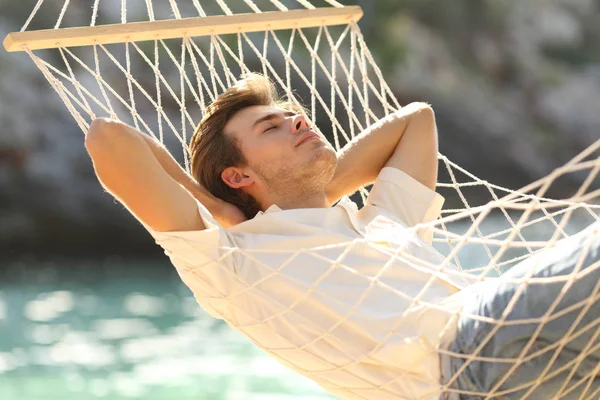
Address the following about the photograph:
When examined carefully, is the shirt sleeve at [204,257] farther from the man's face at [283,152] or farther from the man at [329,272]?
the man's face at [283,152]

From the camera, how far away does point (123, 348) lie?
12.8 feet

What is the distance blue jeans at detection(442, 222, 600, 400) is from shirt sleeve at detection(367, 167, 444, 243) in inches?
15.0

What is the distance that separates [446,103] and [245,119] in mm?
6278

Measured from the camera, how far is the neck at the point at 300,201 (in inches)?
59.2

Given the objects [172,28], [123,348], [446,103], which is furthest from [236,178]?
[446,103]

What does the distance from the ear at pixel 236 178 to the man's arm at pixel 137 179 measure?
0.83ft

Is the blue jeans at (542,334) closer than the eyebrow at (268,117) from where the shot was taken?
Yes

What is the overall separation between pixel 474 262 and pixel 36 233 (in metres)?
3.10

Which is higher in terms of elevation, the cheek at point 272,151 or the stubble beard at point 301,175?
the cheek at point 272,151

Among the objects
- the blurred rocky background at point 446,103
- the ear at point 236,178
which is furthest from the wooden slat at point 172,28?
the blurred rocky background at point 446,103

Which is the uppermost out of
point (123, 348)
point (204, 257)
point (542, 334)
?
point (123, 348)

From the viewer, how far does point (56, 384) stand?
11.2 ft

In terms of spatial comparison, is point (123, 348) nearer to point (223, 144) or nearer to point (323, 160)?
point (223, 144)

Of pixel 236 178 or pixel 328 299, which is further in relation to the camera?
pixel 236 178
